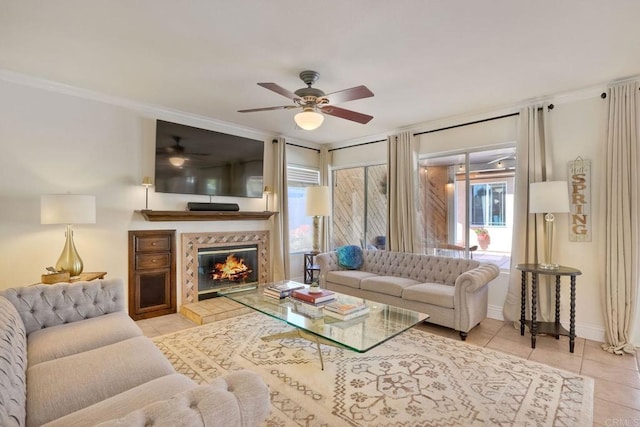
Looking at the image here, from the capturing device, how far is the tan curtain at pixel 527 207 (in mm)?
3688

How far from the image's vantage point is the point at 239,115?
450cm

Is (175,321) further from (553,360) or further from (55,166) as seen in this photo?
(553,360)

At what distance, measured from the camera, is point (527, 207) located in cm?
380

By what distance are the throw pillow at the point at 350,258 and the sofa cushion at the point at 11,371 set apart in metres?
3.75

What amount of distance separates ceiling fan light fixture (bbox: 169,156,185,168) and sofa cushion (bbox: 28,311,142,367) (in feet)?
7.50

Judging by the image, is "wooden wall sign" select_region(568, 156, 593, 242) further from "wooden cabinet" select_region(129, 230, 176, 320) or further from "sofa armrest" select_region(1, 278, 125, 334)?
"wooden cabinet" select_region(129, 230, 176, 320)

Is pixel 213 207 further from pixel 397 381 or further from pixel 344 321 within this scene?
pixel 397 381

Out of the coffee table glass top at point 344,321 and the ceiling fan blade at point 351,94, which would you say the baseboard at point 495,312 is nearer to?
the coffee table glass top at point 344,321

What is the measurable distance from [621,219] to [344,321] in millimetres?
3050

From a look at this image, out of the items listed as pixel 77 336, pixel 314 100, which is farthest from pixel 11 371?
pixel 314 100

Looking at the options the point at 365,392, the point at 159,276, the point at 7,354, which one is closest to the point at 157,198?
the point at 159,276

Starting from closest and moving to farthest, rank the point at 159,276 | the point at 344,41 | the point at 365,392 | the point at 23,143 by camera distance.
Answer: the point at 365,392
the point at 344,41
the point at 23,143
the point at 159,276

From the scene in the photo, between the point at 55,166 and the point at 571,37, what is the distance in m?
5.08

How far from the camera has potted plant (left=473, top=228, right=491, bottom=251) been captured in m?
4.39
